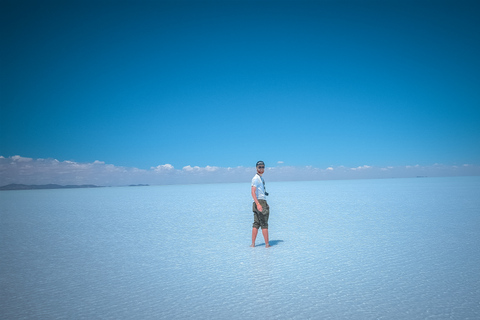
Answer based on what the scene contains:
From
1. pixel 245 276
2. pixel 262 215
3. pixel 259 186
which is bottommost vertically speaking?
pixel 245 276

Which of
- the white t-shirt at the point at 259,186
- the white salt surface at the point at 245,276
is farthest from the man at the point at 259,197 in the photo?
the white salt surface at the point at 245,276

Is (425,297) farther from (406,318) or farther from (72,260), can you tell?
(72,260)

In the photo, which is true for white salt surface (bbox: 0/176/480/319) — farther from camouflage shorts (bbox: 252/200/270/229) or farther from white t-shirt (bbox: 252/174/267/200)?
white t-shirt (bbox: 252/174/267/200)

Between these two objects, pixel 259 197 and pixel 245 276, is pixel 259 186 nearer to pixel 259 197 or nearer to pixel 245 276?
pixel 259 197

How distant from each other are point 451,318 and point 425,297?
649 millimetres

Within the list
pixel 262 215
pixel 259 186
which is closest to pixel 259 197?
pixel 259 186

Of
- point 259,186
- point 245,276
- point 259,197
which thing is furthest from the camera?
point 259,197

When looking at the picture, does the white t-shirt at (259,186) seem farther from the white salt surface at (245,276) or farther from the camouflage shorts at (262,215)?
the white salt surface at (245,276)

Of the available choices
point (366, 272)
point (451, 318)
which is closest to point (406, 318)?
point (451, 318)

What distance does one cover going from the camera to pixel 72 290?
5223 mm

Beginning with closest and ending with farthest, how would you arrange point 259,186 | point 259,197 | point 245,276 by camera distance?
point 245,276 < point 259,186 < point 259,197

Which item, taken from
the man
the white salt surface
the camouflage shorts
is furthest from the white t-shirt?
the white salt surface

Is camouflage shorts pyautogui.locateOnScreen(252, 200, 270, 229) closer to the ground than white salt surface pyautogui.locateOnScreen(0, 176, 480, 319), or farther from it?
farther from it

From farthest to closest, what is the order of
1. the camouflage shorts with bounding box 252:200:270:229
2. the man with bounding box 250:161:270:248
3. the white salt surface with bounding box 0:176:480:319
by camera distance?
the camouflage shorts with bounding box 252:200:270:229 → the man with bounding box 250:161:270:248 → the white salt surface with bounding box 0:176:480:319
